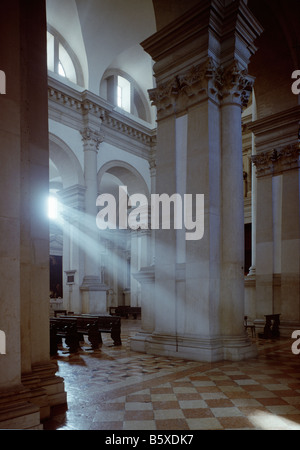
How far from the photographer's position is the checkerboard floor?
430 centimetres

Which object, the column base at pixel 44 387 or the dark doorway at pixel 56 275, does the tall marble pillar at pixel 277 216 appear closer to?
the column base at pixel 44 387

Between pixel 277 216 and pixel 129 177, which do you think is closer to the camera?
pixel 277 216

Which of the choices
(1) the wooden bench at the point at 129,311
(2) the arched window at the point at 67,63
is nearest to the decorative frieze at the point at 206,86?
(2) the arched window at the point at 67,63

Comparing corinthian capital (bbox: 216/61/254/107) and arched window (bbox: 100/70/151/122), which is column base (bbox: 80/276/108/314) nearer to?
arched window (bbox: 100/70/151/122)

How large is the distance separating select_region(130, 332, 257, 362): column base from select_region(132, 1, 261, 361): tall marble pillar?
20 millimetres

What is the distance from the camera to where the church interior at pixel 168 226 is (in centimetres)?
430

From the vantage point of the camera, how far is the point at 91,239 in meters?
19.4

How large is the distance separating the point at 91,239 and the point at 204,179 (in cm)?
1200

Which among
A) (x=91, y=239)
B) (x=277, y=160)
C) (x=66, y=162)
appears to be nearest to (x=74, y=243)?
(x=91, y=239)

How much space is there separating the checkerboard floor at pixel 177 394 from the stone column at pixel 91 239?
10.4 meters

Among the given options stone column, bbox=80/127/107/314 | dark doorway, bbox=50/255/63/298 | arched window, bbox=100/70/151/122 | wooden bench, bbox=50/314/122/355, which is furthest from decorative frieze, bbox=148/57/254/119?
dark doorway, bbox=50/255/63/298


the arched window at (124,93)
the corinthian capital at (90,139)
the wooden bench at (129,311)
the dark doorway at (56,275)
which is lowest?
the wooden bench at (129,311)

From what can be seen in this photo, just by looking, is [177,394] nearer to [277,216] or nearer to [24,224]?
[24,224]
